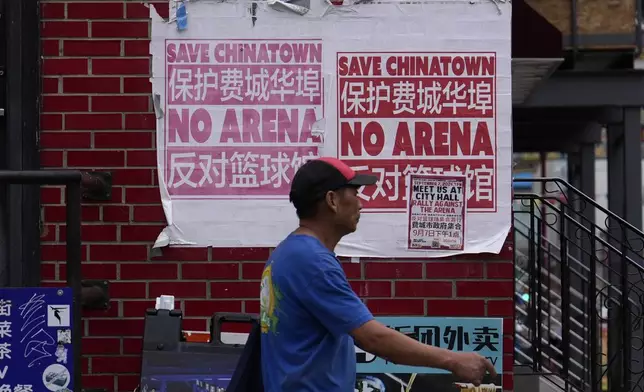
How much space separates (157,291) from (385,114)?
4.70ft

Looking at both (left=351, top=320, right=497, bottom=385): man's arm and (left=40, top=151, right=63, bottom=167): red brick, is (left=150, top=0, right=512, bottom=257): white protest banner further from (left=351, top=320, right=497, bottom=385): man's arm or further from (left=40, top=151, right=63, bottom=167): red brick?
(left=351, top=320, right=497, bottom=385): man's arm

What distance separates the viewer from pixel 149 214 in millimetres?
4875

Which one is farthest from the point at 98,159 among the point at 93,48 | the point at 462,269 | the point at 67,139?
the point at 462,269

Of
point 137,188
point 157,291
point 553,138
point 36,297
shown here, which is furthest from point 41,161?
point 553,138

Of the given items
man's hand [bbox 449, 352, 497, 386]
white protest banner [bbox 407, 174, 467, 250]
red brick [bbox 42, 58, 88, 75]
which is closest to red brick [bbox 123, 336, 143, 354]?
red brick [bbox 42, 58, 88, 75]

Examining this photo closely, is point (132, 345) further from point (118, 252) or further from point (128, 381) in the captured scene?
point (118, 252)

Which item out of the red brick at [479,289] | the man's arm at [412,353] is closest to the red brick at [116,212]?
the red brick at [479,289]

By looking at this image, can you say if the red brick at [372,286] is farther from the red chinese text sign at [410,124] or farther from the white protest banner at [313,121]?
the red chinese text sign at [410,124]

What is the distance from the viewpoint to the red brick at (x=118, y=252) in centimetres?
488

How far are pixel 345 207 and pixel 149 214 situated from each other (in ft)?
6.05

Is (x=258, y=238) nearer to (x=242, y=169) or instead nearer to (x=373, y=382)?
(x=242, y=169)

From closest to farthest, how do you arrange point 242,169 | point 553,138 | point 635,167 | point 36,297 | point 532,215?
point 36,297, point 242,169, point 532,215, point 635,167, point 553,138

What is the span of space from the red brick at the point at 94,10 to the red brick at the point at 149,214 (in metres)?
0.96

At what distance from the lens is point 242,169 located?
4863mm
